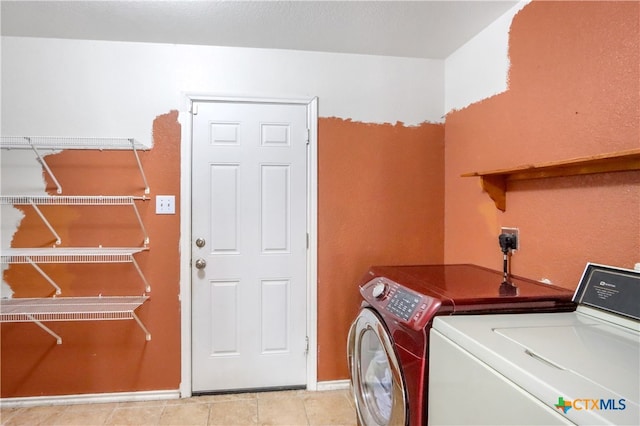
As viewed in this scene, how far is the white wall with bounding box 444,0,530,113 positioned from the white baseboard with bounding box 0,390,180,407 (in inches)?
102

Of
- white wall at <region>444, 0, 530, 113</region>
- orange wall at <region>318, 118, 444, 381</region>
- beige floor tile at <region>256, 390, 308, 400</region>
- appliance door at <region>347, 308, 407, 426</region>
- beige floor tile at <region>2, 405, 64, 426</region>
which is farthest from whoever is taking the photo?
orange wall at <region>318, 118, 444, 381</region>

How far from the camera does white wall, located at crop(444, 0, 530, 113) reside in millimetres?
1741

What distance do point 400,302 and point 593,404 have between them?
2.36 feet

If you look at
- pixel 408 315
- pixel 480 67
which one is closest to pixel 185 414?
pixel 408 315

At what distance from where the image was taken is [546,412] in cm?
68

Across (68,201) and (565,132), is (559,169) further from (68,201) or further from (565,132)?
(68,201)

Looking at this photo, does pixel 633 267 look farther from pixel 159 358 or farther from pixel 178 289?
pixel 159 358

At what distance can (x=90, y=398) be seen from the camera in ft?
6.71

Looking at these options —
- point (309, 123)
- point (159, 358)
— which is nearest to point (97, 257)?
point (159, 358)

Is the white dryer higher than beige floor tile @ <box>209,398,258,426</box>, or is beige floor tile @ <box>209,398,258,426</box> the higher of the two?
the white dryer

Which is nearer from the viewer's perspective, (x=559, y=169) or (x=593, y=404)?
(x=593, y=404)

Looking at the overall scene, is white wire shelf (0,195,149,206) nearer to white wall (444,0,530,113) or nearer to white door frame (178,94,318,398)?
white door frame (178,94,318,398)

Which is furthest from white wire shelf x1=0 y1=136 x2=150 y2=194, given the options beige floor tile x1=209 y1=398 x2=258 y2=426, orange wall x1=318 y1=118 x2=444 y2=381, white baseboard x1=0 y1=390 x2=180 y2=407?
beige floor tile x1=209 y1=398 x2=258 y2=426

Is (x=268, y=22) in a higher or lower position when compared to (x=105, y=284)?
higher
